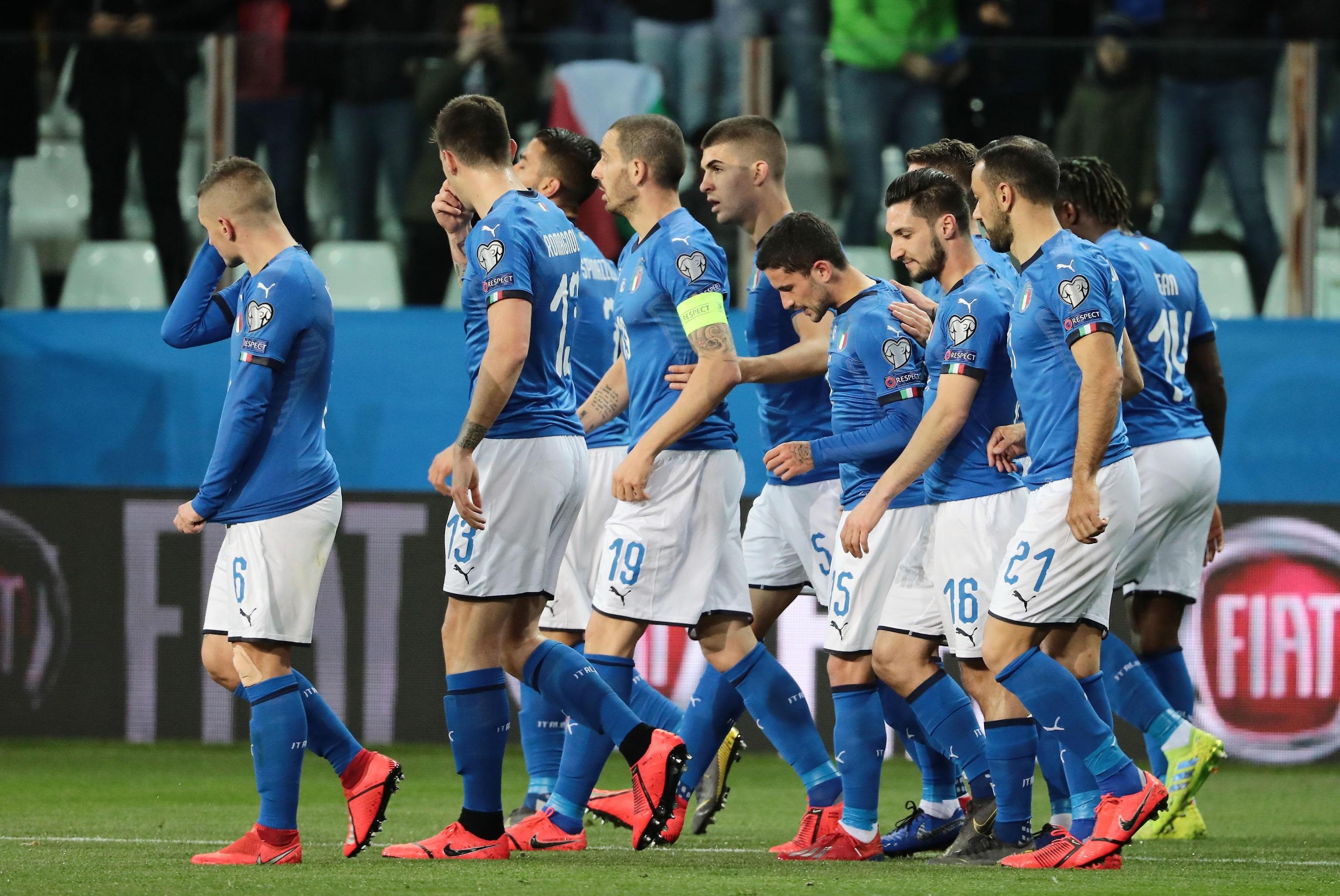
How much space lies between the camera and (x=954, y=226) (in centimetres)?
619

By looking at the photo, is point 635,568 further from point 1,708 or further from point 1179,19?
point 1179,19

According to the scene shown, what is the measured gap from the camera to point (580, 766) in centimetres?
627

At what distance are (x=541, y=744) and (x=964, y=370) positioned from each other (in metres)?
2.22

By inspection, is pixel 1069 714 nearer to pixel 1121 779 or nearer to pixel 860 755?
pixel 1121 779

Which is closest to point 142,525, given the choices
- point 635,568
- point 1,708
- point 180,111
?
point 1,708

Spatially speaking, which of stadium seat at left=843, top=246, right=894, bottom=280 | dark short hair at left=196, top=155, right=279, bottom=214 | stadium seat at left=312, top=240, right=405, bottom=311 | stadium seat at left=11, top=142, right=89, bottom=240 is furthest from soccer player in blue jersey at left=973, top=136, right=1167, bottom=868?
stadium seat at left=11, top=142, right=89, bottom=240

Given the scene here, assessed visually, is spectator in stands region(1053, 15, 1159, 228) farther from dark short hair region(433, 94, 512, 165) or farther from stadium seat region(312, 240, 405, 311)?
dark short hair region(433, 94, 512, 165)

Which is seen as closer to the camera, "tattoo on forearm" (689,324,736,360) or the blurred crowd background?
"tattoo on forearm" (689,324,736,360)

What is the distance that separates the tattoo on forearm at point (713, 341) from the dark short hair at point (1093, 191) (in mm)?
1712

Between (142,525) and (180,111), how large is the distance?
2378 mm

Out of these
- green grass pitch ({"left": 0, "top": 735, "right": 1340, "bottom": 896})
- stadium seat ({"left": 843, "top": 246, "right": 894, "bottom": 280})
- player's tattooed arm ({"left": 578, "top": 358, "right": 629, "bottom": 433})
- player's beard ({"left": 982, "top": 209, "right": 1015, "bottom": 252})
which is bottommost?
green grass pitch ({"left": 0, "top": 735, "right": 1340, "bottom": 896})

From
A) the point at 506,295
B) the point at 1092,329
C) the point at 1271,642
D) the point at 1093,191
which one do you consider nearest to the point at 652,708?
the point at 506,295

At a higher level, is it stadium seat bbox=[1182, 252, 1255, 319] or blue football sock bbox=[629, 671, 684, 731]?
stadium seat bbox=[1182, 252, 1255, 319]

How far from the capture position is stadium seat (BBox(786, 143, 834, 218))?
1041 cm
